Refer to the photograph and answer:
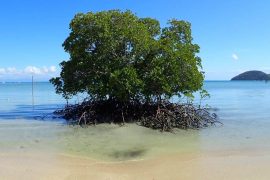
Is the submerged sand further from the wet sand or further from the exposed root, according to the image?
the exposed root

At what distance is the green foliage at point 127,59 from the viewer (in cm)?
1421

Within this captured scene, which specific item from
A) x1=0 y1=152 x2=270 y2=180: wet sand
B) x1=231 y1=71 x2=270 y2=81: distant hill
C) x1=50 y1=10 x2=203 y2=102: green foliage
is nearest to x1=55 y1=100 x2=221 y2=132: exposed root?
x1=50 y1=10 x2=203 y2=102: green foliage

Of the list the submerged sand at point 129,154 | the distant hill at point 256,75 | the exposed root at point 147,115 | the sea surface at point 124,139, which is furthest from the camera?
the distant hill at point 256,75

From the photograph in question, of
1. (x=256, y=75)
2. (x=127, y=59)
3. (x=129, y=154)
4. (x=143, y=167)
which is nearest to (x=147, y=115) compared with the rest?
(x=127, y=59)

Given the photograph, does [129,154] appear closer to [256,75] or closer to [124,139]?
[124,139]

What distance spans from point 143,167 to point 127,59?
22.7 ft

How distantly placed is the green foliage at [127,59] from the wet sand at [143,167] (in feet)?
16.7

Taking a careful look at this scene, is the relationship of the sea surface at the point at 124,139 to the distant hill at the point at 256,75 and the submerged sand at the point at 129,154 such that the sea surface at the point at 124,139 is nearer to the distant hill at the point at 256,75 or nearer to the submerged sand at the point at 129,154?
the submerged sand at the point at 129,154

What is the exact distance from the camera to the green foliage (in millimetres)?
14211

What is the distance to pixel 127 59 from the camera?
1470cm

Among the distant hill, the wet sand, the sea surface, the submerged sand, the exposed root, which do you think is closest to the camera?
the wet sand

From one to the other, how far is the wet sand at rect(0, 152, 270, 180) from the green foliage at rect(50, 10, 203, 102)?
5.08m

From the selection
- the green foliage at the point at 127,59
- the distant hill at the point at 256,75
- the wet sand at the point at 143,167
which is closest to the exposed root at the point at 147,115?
the green foliage at the point at 127,59

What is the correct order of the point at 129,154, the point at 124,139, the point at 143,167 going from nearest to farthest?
the point at 143,167
the point at 129,154
the point at 124,139
